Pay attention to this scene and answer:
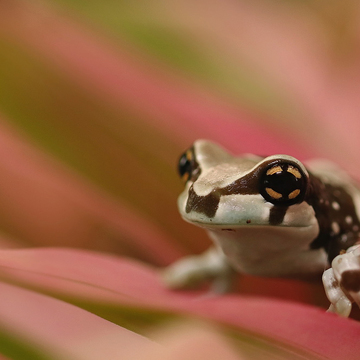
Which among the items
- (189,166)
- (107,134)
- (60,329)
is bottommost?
Answer: (60,329)

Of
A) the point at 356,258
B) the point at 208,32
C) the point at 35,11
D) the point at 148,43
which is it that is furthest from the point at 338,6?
the point at 356,258

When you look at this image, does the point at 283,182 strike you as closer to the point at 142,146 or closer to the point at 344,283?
the point at 344,283

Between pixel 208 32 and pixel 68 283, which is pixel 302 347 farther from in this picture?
pixel 208 32

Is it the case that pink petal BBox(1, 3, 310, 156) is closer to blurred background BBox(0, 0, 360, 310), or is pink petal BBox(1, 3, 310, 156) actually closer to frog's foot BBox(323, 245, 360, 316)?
blurred background BBox(0, 0, 360, 310)

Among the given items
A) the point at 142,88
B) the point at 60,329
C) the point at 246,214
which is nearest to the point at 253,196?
the point at 246,214

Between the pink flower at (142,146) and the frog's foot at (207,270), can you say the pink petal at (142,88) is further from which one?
the frog's foot at (207,270)

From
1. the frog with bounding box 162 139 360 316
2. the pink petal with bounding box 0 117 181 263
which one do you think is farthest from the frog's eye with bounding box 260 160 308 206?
the pink petal with bounding box 0 117 181 263

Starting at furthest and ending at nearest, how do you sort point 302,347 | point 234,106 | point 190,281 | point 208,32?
point 208,32 < point 234,106 < point 190,281 < point 302,347
